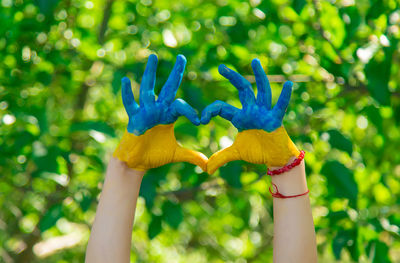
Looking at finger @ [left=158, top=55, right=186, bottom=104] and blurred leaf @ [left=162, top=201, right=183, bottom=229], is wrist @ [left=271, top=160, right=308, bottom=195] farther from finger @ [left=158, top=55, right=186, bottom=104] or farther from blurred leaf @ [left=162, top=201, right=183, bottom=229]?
blurred leaf @ [left=162, top=201, right=183, bottom=229]

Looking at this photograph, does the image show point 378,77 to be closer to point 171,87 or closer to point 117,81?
point 171,87

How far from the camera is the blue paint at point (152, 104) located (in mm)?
1146

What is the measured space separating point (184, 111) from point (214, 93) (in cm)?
84

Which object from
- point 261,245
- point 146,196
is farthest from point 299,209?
point 261,245

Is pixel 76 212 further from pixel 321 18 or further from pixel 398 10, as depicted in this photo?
pixel 398 10

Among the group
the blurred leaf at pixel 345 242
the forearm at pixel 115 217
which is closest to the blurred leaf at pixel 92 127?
the forearm at pixel 115 217

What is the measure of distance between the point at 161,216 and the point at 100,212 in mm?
589

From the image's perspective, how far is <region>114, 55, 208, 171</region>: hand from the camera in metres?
1.15

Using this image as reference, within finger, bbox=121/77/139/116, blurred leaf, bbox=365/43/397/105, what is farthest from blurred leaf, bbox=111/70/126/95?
blurred leaf, bbox=365/43/397/105

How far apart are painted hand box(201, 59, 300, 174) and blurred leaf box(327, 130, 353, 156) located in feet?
1.38

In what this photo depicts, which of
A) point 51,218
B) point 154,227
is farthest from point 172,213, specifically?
point 51,218

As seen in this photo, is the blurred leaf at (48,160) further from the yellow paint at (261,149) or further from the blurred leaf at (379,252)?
the blurred leaf at (379,252)

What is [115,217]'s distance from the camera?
1.20 m

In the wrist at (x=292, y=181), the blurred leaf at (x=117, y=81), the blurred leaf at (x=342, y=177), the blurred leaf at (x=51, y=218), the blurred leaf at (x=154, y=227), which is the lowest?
the blurred leaf at (x=154, y=227)
